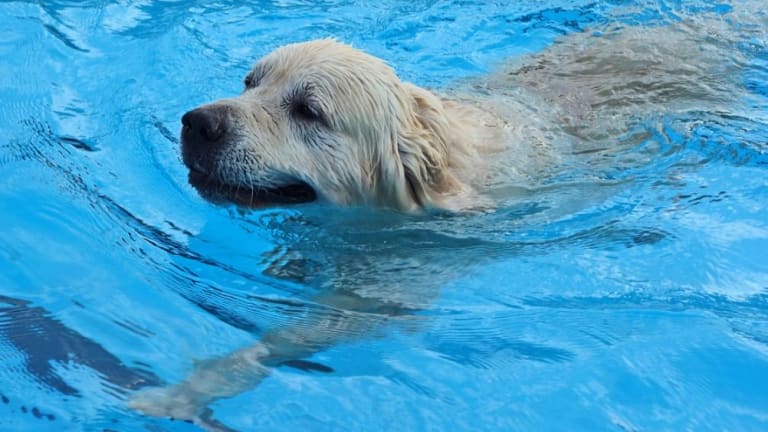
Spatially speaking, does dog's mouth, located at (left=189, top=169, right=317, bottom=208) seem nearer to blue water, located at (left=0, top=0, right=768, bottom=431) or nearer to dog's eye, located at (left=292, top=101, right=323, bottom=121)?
blue water, located at (left=0, top=0, right=768, bottom=431)

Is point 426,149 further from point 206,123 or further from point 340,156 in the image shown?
point 206,123

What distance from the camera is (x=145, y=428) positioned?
356 cm

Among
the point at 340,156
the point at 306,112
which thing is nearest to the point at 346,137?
the point at 340,156

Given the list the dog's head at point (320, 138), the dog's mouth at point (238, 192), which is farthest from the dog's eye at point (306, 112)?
the dog's mouth at point (238, 192)

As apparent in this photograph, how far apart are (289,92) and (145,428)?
201 centimetres

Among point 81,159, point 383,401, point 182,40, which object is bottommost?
point 383,401

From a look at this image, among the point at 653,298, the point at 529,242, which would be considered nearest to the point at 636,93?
the point at 529,242

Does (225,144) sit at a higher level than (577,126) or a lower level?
higher

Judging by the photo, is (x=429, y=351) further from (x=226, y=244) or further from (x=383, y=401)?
(x=226, y=244)

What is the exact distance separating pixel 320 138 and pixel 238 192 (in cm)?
54

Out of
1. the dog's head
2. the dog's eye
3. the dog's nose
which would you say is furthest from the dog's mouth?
the dog's eye

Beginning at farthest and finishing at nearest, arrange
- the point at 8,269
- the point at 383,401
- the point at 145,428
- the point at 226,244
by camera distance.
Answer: the point at 226,244 < the point at 8,269 < the point at 383,401 < the point at 145,428

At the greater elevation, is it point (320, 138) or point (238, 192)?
point (320, 138)

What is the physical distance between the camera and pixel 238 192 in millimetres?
4621
